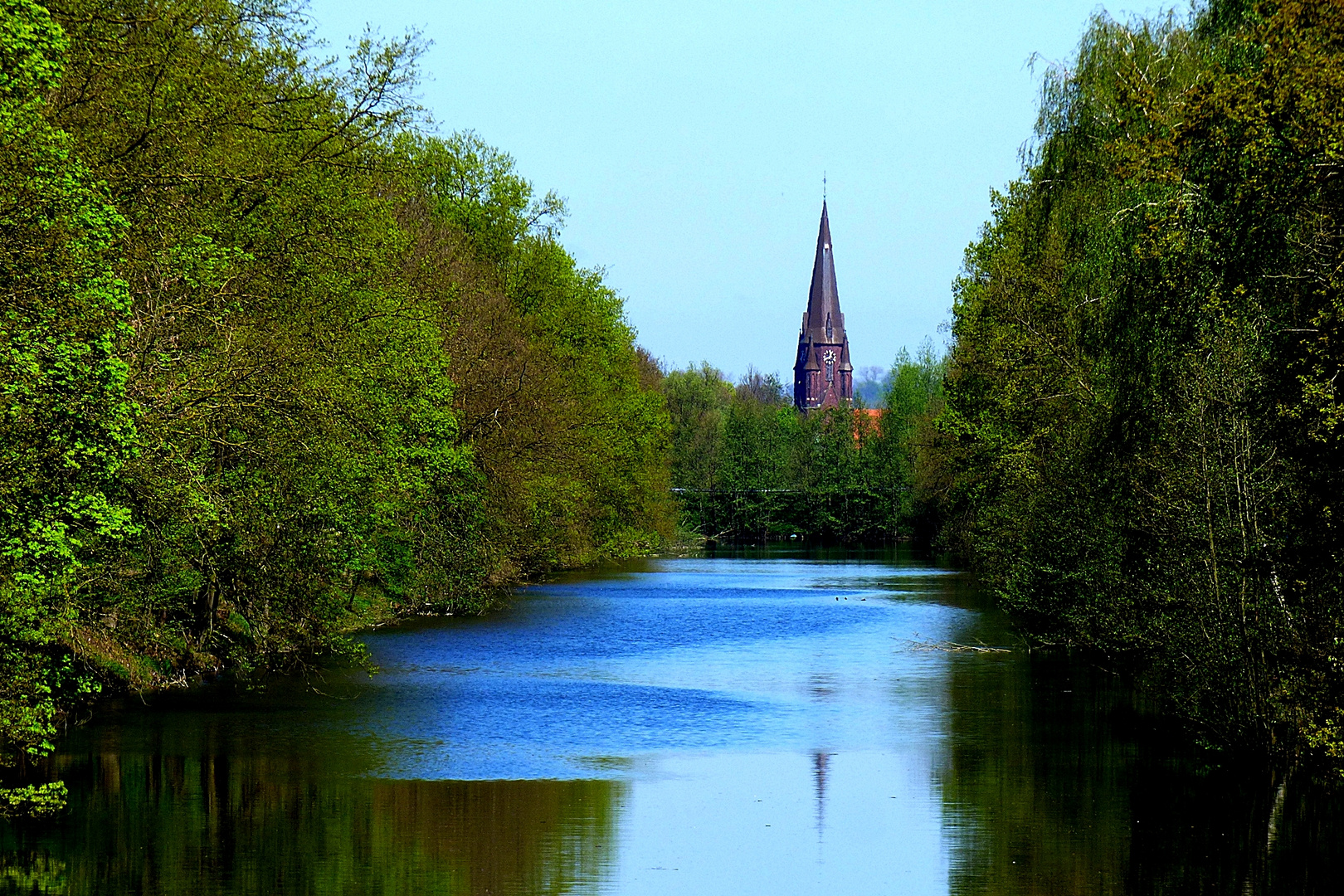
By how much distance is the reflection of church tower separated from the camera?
7402 inches

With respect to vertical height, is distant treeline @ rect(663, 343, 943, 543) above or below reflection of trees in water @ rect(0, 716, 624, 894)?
above

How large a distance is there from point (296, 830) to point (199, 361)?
7899mm

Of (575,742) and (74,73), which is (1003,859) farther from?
(74,73)

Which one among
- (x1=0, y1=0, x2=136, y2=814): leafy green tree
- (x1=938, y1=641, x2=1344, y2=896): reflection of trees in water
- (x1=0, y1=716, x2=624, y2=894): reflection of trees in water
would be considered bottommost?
(x1=938, y1=641, x2=1344, y2=896): reflection of trees in water

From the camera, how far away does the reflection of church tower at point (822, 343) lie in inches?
7402

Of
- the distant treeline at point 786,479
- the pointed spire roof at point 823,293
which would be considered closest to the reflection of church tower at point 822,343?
the pointed spire roof at point 823,293

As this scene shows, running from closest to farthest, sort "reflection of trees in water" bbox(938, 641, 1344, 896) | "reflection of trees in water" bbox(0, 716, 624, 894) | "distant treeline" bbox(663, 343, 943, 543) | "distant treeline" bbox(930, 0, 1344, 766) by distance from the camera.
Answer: "distant treeline" bbox(930, 0, 1344, 766) < "reflection of trees in water" bbox(0, 716, 624, 894) < "reflection of trees in water" bbox(938, 641, 1344, 896) < "distant treeline" bbox(663, 343, 943, 543)

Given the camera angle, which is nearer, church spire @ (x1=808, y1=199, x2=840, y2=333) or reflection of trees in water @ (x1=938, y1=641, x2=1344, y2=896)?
reflection of trees in water @ (x1=938, y1=641, x2=1344, y2=896)

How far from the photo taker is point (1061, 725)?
2434 centimetres

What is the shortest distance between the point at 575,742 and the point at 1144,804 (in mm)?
9022

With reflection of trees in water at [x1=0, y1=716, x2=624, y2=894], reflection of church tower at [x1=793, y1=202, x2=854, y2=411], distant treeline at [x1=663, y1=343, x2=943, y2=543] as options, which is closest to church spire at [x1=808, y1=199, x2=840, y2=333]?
reflection of church tower at [x1=793, y1=202, x2=854, y2=411]

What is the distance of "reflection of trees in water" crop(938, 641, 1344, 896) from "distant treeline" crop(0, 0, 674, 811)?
1009 centimetres

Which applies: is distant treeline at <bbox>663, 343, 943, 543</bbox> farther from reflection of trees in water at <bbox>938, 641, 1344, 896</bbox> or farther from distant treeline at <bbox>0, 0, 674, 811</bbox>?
reflection of trees in water at <bbox>938, 641, 1344, 896</bbox>

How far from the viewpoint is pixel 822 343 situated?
187m
